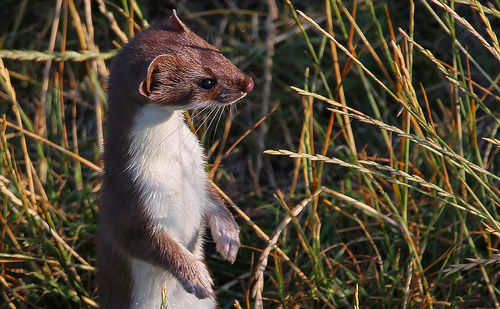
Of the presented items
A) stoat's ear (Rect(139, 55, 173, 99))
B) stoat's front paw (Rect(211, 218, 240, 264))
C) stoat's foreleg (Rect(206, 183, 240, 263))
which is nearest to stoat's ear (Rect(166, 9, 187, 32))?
stoat's ear (Rect(139, 55, 173, 99))

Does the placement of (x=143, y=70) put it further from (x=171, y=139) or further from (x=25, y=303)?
(x=25, y=303)

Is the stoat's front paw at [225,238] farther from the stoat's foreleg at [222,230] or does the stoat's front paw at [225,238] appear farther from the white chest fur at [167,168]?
the white chest fur at [167,168]

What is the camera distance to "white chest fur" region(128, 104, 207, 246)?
2.71 metres

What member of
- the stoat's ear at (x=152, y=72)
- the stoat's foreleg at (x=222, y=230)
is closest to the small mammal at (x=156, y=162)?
the stoat's ear at (x=152, y=72)

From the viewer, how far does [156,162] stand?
2758 millimetres

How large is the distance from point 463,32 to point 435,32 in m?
0.78

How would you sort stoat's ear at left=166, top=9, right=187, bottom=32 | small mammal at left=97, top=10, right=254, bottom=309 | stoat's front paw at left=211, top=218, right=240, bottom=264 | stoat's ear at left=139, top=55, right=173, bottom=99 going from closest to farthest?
stoat's ear at left=139, top=55, right=173, bottom=99 < small mammal at left=97, top=10, right=254, bottom=309 < stoat's ear at left=166, top=9, right=187, bottom=32 < stoat's front paw at left=211, top=218, right=240, bottom=264

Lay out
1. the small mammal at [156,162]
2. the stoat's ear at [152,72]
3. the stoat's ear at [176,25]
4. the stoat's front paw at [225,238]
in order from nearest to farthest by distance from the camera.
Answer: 1. the stoat's ear at [152,72]
2. the small mammal at [156,162]
3. the stoat's ear at [176,25]
4. the stoat's front paw at [225,238]

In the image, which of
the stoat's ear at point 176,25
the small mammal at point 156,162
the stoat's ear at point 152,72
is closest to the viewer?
the stoat's ear at point 152,72

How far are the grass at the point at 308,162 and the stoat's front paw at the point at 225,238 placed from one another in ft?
0.42

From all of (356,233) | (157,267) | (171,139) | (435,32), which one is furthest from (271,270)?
(435,32)

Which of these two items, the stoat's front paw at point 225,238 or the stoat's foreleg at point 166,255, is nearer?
the stoat's foreleg at point 166,255

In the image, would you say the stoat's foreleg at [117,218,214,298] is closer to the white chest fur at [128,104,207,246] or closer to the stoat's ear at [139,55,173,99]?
the white chest fur at [128,104,207,246]

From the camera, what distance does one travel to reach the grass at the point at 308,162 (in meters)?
3.09
